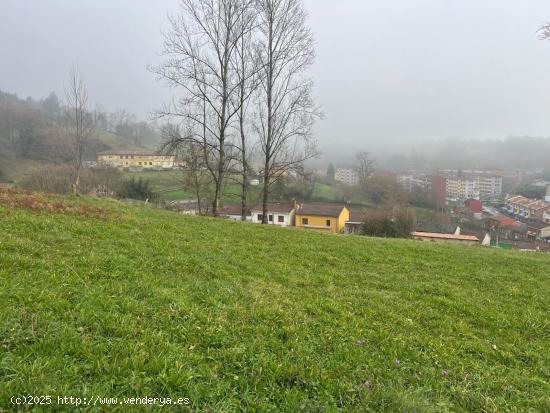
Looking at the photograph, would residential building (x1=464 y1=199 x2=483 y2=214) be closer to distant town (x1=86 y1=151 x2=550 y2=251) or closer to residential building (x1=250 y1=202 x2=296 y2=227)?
distant town (x1=86 y1=151 x2=550 y2=251)

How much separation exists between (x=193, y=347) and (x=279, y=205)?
46657 mm

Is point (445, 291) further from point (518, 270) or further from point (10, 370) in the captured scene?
point (10, 370)

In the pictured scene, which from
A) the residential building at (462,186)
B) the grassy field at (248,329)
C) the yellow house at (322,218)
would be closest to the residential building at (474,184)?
the residential building at (462,186)

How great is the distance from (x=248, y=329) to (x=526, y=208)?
289 feet

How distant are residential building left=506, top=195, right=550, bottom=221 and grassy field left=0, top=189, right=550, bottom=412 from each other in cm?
7541

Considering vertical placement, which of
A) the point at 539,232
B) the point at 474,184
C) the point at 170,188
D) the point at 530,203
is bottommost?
the point at 539,232

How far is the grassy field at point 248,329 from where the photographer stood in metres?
2.91

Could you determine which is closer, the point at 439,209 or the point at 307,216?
the point at 307,216

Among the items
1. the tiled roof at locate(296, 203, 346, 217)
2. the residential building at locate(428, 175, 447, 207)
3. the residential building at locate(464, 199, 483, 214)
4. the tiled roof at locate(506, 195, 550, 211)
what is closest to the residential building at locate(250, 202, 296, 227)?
the tiled roof at locate(296, 203, 346, 217)

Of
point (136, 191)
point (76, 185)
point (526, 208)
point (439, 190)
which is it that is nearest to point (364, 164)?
point (439, 190)

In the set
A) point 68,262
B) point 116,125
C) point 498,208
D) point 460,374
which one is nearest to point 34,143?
point 116,125

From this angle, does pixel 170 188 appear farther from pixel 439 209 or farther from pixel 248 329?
pixel 248 329

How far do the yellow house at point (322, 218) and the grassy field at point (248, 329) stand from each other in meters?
38.2

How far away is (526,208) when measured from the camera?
238 feet
